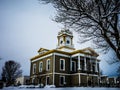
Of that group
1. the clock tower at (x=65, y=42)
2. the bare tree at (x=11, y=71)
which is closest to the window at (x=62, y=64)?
the clock tower at (x=65, y=42)

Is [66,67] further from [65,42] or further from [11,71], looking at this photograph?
[11,71]

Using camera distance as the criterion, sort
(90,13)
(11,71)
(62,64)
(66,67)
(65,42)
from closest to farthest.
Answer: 1. (90,13)
2. (62,64)
3. (66,67)
4. (65,42)
5. (11,71)

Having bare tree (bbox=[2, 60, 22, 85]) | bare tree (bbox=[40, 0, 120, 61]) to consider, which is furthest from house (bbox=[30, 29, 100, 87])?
bare tree (bbox=[40, 0, 120, 61])

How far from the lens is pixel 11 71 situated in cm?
5228

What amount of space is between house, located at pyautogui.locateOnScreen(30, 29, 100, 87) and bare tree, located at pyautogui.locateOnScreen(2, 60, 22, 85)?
582 inches

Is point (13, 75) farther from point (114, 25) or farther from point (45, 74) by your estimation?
point (114, 25)

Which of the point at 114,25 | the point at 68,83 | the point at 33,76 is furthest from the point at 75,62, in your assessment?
the point at 114,25

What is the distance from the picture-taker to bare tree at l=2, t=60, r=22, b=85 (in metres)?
51.0

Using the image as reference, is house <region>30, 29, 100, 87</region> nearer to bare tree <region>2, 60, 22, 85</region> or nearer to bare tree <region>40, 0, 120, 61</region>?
bare tree <region>2, 60, 22, 85</region>

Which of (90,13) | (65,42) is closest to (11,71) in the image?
(65,42)

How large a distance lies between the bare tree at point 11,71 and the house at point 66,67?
14.8m

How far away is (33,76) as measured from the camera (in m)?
41.2

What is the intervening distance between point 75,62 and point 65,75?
4.59m

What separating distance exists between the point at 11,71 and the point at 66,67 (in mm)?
25373
